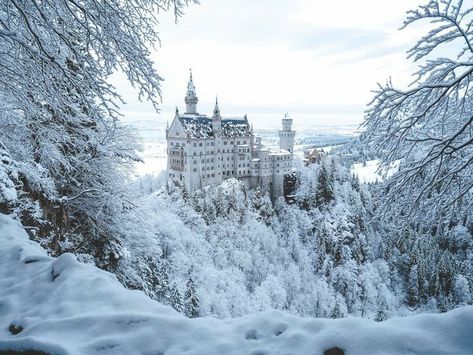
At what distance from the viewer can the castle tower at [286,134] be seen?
7431 centimetres

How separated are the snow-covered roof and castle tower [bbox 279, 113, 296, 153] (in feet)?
34.9

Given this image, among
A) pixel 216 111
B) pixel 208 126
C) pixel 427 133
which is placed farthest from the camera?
pixel 216 111

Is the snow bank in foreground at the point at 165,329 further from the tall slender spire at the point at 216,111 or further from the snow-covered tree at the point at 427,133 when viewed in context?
the tall slender spire at the point at 216,111

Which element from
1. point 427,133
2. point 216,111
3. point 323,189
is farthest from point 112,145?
point 323,189

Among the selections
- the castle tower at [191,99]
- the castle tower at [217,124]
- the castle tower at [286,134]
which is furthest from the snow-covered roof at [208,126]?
the castle tower at [286,134]

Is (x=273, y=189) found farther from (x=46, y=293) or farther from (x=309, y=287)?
(x=46, y=293)

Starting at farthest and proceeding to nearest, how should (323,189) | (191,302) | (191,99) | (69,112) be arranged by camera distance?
(323,189)
(191,99)
(191,302)
(69,112)

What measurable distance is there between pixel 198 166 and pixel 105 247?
47.0 m

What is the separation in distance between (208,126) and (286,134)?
20.3m

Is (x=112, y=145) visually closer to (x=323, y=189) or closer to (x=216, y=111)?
(x=216, y=111)

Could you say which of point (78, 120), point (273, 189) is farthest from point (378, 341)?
point (273, 189)

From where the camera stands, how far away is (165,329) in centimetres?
345

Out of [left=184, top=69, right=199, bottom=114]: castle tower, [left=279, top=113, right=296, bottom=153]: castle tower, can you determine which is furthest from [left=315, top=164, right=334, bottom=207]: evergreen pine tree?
[left=184, top=69, right=199, bottom=114]: castle tower

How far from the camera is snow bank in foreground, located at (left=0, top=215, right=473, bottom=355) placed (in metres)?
3.00
